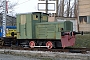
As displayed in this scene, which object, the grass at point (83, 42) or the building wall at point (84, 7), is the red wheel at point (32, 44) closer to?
the grass at point (83, 42)

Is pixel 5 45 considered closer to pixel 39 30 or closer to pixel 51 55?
pixel 39 30

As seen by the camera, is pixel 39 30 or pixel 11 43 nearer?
pixel 39 30

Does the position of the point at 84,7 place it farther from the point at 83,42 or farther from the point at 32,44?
the point at 32,44

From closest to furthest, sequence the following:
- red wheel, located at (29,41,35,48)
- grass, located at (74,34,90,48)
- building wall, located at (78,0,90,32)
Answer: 1. red wheel, located at (29,41,35,48)
2. grass, located at (74,34,90,48)
3. building wall, located at (78,0,90,32)

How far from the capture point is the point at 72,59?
1354cm

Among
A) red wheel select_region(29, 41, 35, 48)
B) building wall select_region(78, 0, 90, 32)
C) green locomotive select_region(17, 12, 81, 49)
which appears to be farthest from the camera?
building wall select_region(78, 0, 90, 32)

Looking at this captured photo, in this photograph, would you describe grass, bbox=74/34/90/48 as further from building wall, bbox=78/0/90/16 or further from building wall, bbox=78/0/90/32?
building wall, bbox=78/0/90/16

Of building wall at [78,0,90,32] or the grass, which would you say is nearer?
the grass

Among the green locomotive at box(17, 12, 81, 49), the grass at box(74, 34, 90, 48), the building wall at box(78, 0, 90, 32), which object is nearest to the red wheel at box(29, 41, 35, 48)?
the green locomotive at box(17, 12, 81, 49)

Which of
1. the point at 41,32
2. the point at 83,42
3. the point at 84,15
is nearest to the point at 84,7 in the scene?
the point at 84,15

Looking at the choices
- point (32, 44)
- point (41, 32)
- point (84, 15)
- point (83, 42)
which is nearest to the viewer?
point (41, 32)

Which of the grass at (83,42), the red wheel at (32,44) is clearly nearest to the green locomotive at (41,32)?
the red wheel at (32,44)

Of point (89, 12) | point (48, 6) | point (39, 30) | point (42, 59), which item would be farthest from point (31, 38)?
point (89, 12)

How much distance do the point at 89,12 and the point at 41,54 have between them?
23976mm
